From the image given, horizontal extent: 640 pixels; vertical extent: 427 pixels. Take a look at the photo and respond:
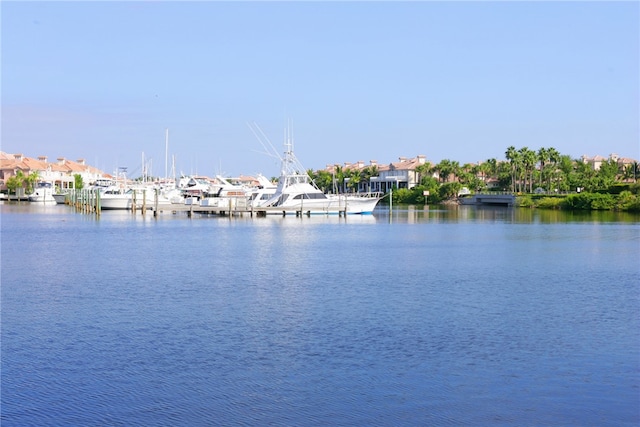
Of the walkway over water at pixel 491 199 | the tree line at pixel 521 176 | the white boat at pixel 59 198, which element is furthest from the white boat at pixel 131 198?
the walkway over water at pixel 491 199

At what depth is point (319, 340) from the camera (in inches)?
794

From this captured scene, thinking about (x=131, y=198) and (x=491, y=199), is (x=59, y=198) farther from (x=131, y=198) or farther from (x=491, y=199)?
(x=491, y=199)

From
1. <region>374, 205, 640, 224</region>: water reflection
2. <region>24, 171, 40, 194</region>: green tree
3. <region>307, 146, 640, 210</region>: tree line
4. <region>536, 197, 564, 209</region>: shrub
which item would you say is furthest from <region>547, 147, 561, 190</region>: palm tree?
<region>24, 171, 40, 194</region>: green tree

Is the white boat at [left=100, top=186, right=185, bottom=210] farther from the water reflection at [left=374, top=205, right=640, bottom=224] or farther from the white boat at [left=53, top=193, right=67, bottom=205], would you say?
the white boat at [left=53, top=193, right=67, bottom=205]

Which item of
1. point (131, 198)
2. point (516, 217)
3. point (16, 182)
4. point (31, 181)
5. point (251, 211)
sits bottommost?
point (516, 217)

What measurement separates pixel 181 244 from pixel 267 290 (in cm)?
2055

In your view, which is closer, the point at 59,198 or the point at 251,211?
the point at 251,211

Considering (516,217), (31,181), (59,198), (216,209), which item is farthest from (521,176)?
(31,181)

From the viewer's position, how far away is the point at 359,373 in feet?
56.5

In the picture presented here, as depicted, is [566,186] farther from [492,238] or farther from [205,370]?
[205,370]

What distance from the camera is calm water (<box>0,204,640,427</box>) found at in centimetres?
1523

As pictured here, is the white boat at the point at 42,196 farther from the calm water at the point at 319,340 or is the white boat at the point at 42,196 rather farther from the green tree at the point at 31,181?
the calm water at the point at 319,340

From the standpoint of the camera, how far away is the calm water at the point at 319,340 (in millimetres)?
15227

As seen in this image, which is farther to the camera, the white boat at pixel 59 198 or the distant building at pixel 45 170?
the distant building at pixel 45 170
